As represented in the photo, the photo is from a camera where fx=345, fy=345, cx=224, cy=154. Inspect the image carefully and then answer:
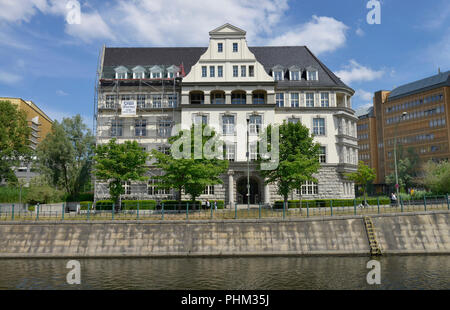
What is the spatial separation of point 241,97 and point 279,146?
12501mm

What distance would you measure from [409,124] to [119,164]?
277ft

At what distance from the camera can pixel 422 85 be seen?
3676 inches

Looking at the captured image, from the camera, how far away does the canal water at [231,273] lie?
1836 cm

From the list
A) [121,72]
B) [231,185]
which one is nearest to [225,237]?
[231,185]

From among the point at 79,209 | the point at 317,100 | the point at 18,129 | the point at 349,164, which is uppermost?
the point at 317,100

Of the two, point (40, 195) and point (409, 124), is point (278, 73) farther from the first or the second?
point (409, 124)

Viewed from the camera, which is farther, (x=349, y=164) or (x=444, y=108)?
(x=444, y=108)

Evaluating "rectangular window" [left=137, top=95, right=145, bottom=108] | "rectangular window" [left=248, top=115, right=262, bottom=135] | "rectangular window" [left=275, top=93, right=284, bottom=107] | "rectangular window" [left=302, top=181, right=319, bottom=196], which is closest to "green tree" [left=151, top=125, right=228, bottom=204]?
"rectangular window" [left=248, top=115, right=262, bottom=135]

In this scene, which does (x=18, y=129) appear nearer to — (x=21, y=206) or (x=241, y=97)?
(x=21, y=206)

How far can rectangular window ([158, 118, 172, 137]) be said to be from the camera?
47469 mm

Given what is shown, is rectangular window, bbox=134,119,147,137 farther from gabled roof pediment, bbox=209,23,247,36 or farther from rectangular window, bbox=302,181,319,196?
rectangular window, bbox=302,181,319,196

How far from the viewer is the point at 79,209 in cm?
3734

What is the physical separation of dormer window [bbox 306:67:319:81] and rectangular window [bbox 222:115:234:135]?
1306 centimetres
